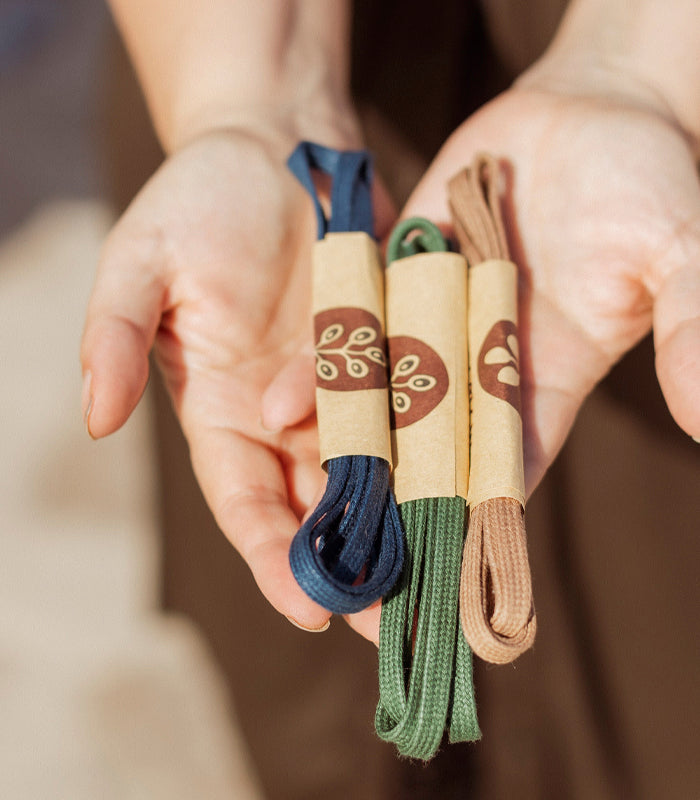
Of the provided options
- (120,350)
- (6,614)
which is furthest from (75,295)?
(120,350)

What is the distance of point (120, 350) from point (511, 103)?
120 cm

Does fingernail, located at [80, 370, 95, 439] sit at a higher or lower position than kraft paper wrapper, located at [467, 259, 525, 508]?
higher

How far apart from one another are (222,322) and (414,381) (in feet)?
1.43

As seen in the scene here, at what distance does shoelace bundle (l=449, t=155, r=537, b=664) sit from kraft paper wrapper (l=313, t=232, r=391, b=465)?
0.18 meters

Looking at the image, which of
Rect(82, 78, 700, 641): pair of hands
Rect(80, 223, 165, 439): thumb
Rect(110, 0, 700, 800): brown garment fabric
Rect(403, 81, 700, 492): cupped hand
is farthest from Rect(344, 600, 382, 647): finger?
Rect(110, 0, 700, 800): brown garment fabric

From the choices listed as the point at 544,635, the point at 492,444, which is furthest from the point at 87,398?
the point at 544,635

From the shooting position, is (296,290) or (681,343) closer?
(681,343)

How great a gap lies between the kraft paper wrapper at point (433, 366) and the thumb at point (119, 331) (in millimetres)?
487

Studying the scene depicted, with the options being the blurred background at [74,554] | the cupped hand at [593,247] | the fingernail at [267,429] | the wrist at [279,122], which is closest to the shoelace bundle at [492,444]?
the cupped hand at [593,247]

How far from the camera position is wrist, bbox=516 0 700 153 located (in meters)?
1.94

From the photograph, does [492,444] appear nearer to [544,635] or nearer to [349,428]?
[349,428]

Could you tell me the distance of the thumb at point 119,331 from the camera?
1396mm

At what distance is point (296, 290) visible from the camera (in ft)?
5.82

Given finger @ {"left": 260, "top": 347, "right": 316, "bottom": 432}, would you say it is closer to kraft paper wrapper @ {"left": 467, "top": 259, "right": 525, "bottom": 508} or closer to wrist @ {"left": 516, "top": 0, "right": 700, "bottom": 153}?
kraft paper wrapper @ {"left": 467, "top": 259, "right": 525, "bottom": 508}
